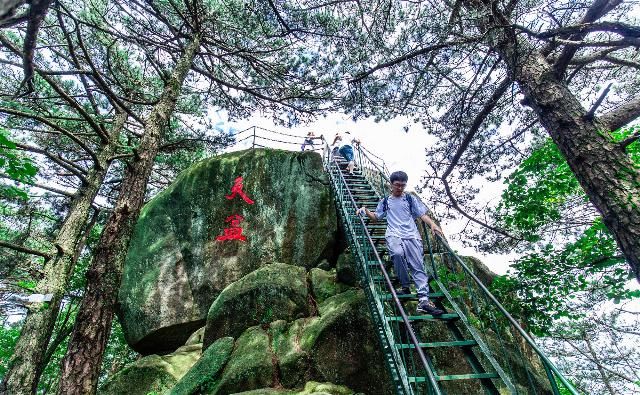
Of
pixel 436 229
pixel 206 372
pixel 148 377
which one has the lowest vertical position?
pixel 206 372

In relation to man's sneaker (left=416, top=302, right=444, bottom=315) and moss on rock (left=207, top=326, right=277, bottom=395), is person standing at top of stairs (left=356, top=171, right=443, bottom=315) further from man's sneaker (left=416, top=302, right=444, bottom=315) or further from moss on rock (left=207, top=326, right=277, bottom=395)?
moss on rock (left=207, top=326, right=277, bottom=395)

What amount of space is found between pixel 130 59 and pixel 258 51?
369 cm

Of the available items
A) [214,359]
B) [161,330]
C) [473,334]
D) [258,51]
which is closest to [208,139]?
[258,51]

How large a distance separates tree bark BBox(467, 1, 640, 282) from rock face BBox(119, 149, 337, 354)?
493 centimetres

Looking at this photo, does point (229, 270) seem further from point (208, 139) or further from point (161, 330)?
A: point (208, 139)

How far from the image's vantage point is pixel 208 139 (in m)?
9.25

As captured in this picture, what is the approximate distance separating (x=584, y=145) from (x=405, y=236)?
2097 millimetres

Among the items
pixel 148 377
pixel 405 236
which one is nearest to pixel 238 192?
pixel 148 377

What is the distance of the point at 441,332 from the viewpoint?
5086 mm

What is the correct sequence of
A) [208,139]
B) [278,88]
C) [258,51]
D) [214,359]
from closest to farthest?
[214,359] → [258,51] → [278,88] → [208,139]

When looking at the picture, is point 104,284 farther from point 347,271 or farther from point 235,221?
point 235,221

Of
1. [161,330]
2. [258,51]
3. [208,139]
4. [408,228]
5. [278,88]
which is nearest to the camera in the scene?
[408,228]

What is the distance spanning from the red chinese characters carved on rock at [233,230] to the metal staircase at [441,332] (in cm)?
257

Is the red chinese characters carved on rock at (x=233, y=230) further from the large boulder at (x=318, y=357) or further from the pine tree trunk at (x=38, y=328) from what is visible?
the large boulder at (x=318, y=357)
